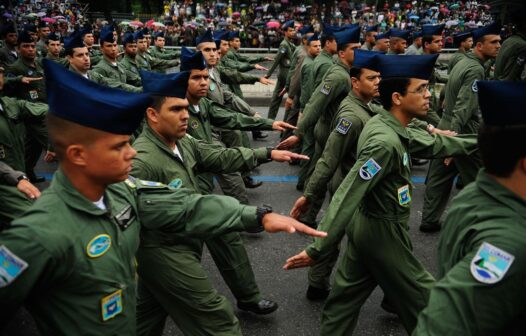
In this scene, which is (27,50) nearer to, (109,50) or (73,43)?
(109,50)

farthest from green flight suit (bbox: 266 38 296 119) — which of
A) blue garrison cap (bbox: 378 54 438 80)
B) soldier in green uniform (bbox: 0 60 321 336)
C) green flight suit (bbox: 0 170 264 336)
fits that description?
soldier in green uniform (bbox: 0 60 321 336)

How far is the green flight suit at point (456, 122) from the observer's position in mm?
4984

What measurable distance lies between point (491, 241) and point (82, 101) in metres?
1.54

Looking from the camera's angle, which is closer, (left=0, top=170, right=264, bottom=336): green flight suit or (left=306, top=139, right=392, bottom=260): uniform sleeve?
(left=0, top=170, right=264, bottom=336): green flight suit

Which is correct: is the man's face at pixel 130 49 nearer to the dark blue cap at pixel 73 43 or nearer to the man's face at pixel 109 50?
the man's face at pixel 109 50

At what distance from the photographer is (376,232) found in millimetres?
2926

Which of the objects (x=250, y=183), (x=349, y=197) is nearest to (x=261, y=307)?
(x=349, y=197)

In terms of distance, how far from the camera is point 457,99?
517 centimetres

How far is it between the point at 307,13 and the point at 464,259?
2856 cm

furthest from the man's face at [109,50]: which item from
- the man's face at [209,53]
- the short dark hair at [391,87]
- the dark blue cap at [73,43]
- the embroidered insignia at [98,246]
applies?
the embroidered insignia at [98,246]

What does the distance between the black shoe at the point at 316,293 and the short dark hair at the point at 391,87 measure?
1.72 m

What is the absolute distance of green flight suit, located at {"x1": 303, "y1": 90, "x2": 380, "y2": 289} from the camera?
12.6 feet

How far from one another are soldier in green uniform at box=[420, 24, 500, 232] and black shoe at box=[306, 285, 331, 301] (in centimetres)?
185

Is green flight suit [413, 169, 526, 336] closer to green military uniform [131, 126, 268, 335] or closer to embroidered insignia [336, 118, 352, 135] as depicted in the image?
green military uniform [131, 126, 268, 335]
